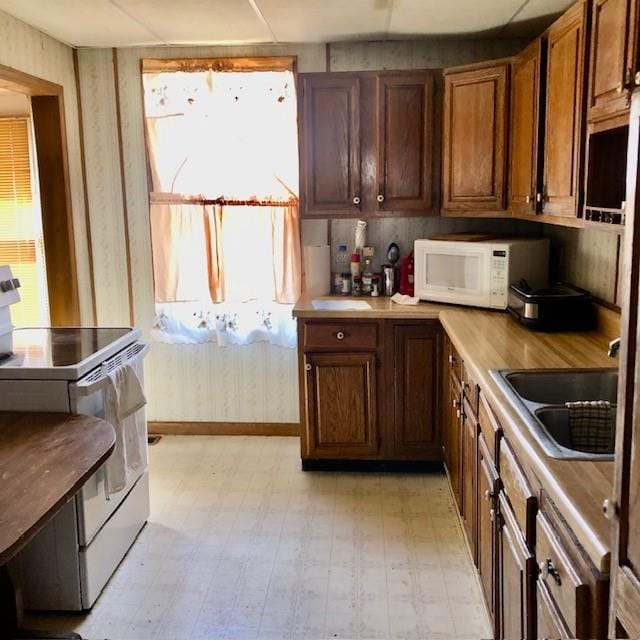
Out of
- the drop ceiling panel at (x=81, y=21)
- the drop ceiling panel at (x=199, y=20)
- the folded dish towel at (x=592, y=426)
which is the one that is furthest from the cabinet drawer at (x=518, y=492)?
the drop ceiling panel at (x=81, y=21)

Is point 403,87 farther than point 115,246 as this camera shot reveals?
No

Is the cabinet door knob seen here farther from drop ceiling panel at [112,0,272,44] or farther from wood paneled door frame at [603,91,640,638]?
drop ceiling panel at [112,0,272,44]

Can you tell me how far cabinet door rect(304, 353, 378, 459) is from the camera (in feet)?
11.5

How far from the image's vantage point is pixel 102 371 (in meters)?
2.51

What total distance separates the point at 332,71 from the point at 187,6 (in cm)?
98

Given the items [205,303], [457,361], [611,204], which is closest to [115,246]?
[205,303]

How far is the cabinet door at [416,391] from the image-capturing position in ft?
11.3

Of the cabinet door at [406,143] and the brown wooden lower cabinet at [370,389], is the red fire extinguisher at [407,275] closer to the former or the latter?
the cabinet door at [406,143]

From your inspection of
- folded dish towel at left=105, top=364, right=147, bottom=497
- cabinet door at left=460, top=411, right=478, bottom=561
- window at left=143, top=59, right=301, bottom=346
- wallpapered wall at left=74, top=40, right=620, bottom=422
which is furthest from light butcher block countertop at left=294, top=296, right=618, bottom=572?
folded dish towel at left=105, top=364, right=147, bottom=497

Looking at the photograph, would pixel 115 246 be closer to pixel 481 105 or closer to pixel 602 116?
pixel 481 105

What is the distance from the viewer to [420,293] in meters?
3.62

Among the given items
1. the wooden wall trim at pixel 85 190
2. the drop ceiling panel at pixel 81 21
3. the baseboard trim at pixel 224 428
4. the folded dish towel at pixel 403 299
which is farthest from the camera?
the baseboard trim at pixel 224 428

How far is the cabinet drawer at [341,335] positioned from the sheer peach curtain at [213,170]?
58 cm

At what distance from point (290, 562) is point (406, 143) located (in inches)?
85.5
